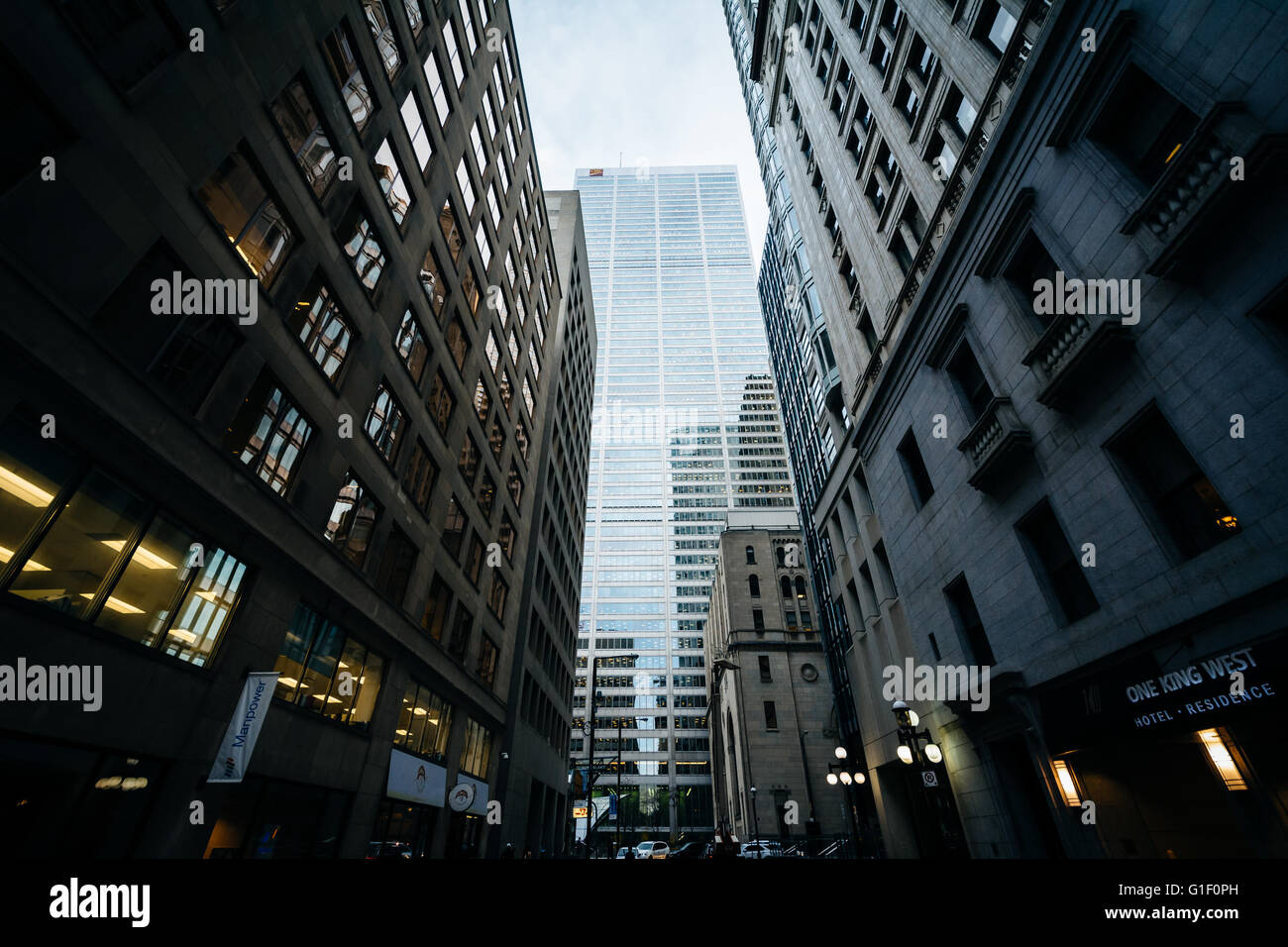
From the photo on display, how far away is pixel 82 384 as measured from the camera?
348 inches

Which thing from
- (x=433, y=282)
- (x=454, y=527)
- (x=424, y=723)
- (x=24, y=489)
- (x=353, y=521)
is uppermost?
(x=433, y=282)

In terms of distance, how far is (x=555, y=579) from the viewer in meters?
41.8

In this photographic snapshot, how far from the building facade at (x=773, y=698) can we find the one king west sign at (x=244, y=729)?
134ft

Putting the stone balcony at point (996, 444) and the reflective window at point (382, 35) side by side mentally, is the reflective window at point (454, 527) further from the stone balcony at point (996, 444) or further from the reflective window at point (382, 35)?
the stone balcony at point (996, 444)

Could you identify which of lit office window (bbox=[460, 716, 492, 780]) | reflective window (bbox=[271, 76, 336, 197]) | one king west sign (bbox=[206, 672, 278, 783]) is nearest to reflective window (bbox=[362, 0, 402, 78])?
reflective window (bbox=[271, 76, 336, 197])

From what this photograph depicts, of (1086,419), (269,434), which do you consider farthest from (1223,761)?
(269,434)

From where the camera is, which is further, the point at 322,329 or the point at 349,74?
the point at 349,74

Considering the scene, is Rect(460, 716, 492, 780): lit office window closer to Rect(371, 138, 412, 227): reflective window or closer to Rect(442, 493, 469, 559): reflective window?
Rect(442, 493, 469, 559): reflective window

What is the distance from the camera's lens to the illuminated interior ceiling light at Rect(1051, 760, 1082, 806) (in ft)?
43.9

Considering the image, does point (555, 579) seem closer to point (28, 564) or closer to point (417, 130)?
point (417, 130)

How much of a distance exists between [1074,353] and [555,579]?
34.9 meters

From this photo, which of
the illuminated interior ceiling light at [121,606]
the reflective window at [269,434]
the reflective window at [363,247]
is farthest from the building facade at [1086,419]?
the reflective window at [363,247]

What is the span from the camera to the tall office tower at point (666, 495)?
10375 cm

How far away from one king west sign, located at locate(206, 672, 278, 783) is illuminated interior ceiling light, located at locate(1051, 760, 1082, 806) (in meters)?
17.7
